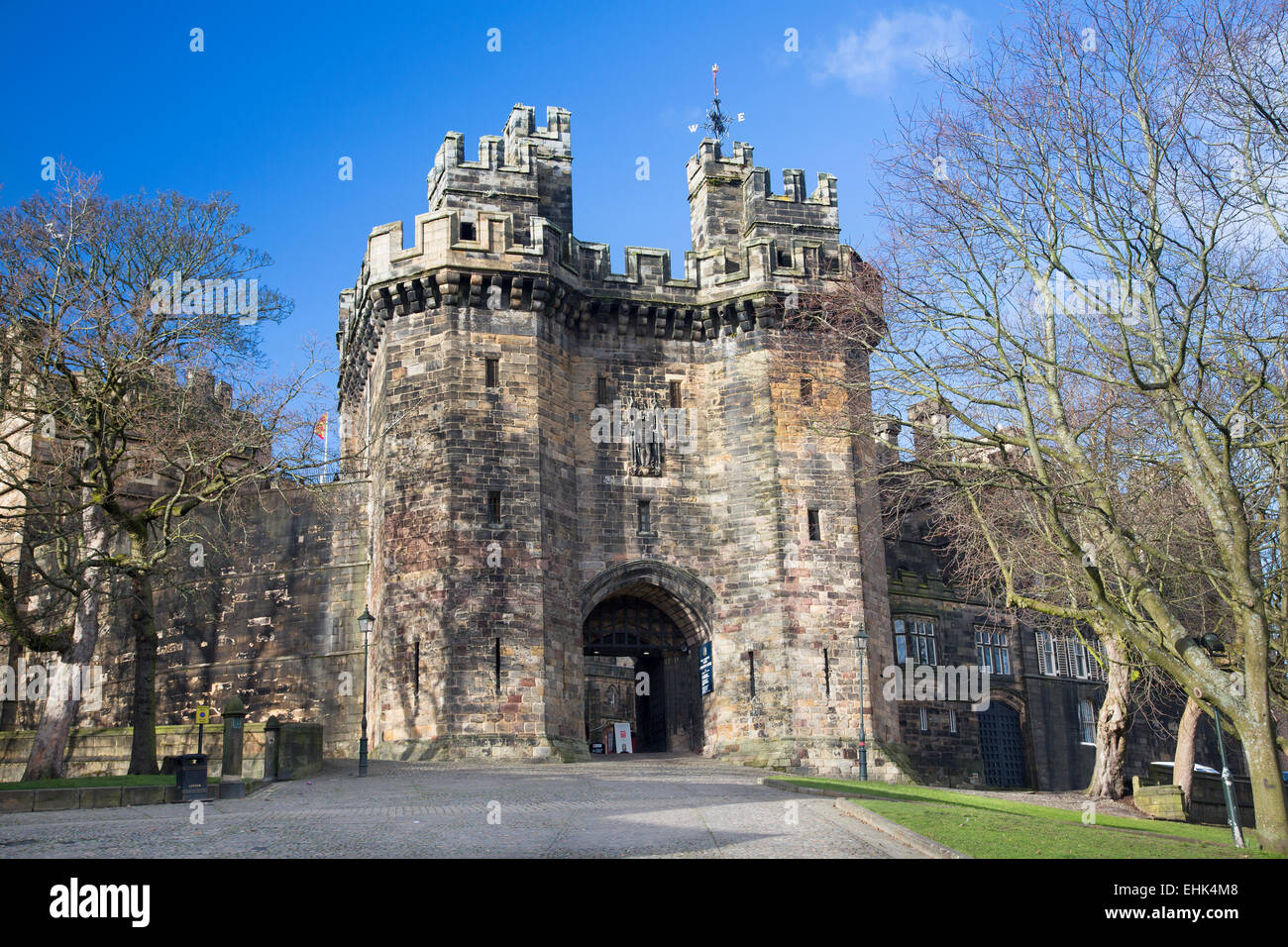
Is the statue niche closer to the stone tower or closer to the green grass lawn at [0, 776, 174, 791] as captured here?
the stone tower

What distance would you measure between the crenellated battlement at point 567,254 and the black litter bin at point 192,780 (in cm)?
1286

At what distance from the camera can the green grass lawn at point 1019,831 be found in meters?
13.2

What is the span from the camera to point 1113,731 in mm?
27625

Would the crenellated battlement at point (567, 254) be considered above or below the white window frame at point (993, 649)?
above

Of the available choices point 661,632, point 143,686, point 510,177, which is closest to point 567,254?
point 510,177

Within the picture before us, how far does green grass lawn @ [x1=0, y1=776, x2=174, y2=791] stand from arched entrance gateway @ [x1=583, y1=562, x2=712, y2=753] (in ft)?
35.2

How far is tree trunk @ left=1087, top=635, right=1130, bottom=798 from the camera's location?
89.5 feet

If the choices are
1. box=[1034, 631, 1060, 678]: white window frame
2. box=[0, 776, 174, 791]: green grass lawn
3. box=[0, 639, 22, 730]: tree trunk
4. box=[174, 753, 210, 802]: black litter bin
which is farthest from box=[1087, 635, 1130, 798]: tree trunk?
box=[0, 639, 22, 730]: tree trunk

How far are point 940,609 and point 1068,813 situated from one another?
644 inches

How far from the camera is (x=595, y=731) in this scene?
156 ft

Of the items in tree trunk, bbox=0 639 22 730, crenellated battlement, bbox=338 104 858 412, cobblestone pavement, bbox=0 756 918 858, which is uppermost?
crenellated battlement, bbox=338 104 858 412

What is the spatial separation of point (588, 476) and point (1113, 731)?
13.2 m

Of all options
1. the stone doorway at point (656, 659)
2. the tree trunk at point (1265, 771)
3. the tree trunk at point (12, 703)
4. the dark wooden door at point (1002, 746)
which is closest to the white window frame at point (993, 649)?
the dark wooden door at point (1002, 746)

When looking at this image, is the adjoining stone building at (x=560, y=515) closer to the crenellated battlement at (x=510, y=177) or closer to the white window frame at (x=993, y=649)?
the crenellated battlement at (x=510, y=177)
